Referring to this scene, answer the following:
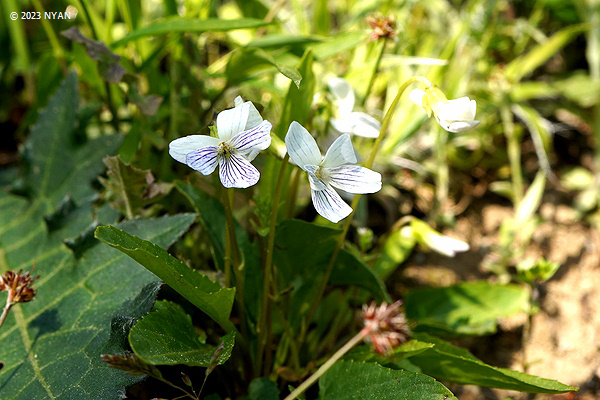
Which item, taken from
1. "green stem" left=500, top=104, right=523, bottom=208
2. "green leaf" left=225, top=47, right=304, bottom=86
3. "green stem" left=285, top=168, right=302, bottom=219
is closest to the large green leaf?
"green stem" left=285, top=168, right=302, bottom=219

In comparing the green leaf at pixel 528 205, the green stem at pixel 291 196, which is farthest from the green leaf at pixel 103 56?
the green leaf at pixel 528 205

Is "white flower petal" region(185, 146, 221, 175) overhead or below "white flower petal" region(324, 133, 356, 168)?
overhead

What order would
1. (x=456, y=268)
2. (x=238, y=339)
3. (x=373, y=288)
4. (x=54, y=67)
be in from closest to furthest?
(x=238, y=339), (x=373, y=288), (x=54, y=67), (x=456, y=268)

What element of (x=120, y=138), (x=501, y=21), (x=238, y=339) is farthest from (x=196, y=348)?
(x=501, y=21)

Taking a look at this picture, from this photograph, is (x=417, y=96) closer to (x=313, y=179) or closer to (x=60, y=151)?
(x=313, y=179)

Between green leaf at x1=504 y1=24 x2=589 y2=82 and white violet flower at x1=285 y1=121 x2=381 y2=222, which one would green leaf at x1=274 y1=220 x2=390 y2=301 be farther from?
green leaf at x1=504 y1=24 x2=589 y2=82

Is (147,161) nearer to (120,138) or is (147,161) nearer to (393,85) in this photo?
(120,138)
